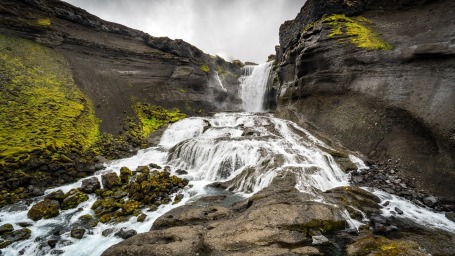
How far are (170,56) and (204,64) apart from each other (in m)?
6.40

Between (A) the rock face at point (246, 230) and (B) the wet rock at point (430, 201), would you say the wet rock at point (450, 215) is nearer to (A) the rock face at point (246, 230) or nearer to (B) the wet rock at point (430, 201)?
(B) the wet rock at point (430, 201)

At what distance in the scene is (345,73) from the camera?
17922 millimetres

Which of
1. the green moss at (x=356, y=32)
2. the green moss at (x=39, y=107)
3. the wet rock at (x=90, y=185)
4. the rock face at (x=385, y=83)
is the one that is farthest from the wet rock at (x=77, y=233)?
the green moss at (x=356, y=32)

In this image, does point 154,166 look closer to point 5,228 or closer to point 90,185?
point 90,185

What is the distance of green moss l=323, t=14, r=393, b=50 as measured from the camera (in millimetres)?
16750

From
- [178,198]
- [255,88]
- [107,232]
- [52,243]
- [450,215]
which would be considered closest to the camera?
[52,243]

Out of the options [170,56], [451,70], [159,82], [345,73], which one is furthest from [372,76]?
[170,56]

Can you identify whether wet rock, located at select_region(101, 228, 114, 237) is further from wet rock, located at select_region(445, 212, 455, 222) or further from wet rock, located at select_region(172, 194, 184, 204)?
wet rock, located at select_region(445, 212, 455, 222)

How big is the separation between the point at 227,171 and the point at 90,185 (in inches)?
288

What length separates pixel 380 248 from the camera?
5.82 metres

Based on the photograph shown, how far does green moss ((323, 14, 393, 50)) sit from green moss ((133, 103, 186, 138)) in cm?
1876

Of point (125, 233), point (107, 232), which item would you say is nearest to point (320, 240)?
point (125, 233)

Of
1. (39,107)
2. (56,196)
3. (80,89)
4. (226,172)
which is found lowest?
(56,196)

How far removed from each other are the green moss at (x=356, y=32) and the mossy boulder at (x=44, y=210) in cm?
2130
